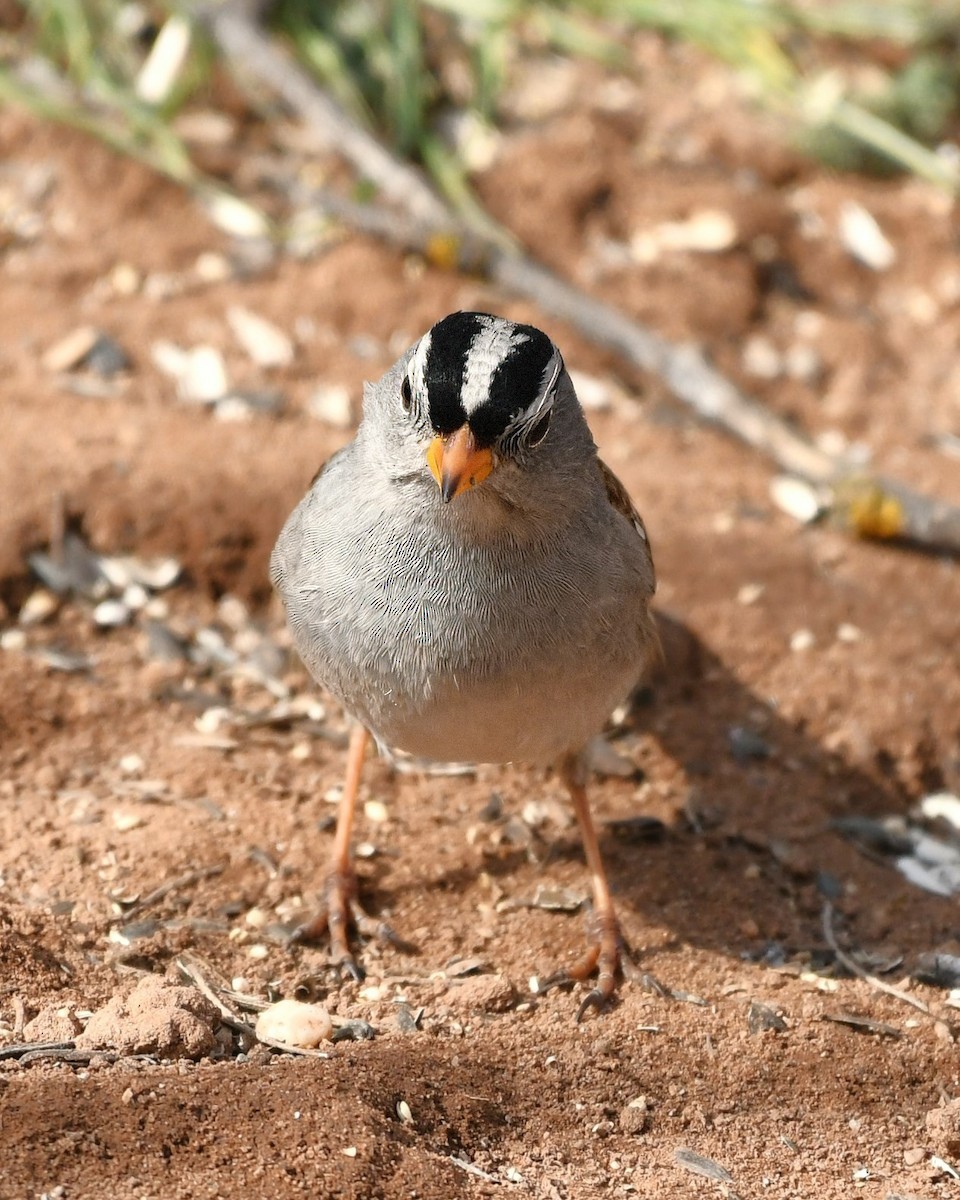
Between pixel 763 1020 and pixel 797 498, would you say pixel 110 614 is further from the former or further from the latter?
pixel 797 498

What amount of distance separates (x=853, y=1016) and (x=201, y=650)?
2873 millimetres

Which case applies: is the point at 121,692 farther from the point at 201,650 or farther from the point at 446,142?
the point at 446,142

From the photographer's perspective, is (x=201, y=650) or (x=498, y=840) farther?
(x=201, y=650)

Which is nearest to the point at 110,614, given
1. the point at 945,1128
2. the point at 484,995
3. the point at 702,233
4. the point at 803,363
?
the point at 484,995

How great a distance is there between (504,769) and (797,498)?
2175mm

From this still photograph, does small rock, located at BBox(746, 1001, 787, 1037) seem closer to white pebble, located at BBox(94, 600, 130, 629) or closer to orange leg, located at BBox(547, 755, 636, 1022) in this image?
orange leg, located at BBox(547, 755, 636, 1022)

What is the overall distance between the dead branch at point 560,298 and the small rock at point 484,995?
10.1 feet

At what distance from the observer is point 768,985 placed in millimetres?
4691

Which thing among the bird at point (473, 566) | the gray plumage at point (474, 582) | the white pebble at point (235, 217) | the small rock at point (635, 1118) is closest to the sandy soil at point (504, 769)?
the small rock at point (635, 1118)

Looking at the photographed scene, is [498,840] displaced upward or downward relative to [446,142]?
downward

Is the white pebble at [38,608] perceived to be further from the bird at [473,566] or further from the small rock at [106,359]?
the bird at [473,566]

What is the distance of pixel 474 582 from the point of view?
13.7 feet

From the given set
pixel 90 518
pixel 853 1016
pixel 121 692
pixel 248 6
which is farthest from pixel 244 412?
pixel 853 1016

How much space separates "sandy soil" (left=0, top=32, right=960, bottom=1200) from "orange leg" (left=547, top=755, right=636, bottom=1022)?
9cm
